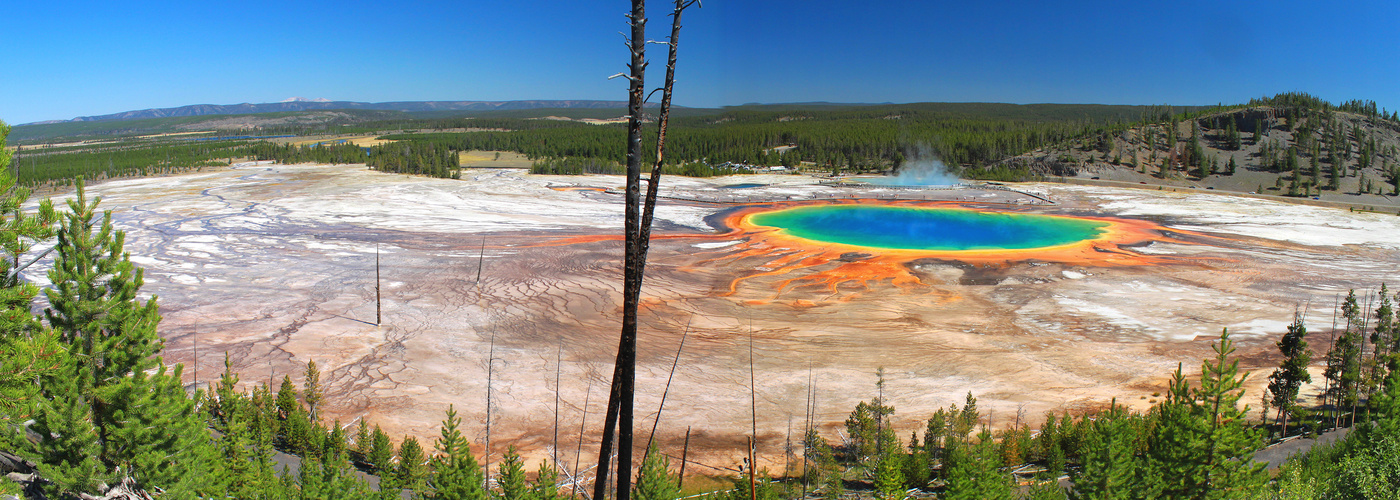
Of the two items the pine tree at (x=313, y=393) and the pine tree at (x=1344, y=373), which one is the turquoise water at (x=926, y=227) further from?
the pine tree at (x=313, y=393)

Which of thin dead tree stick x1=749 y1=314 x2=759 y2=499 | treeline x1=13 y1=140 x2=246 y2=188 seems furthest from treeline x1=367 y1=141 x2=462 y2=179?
thin dead tree stick x1=749 y1=314 x2=759 y2=499

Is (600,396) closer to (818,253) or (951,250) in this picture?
(818,253)

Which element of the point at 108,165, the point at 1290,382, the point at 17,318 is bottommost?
the point at 1290,382

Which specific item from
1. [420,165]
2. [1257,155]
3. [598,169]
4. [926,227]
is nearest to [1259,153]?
[1257,155]

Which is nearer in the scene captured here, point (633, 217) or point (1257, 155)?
point (633, 217)

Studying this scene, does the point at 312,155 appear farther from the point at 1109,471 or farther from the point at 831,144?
the point at 1109,471

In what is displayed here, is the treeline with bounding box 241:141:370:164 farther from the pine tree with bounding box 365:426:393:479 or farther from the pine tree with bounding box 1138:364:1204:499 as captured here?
the pine tree with bounding box 1138:364:1204:499

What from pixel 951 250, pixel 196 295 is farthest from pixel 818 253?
pixel 196 295
